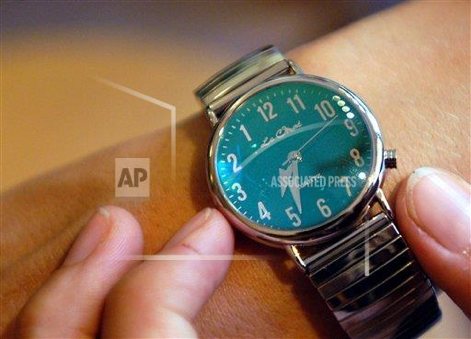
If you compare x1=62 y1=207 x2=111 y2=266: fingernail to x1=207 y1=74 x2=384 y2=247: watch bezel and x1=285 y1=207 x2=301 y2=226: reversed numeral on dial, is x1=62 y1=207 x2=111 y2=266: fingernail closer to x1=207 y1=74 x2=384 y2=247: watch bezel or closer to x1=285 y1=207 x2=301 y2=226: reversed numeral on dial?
x1=207 y1=74 x2=384 y2=247: watch bezel

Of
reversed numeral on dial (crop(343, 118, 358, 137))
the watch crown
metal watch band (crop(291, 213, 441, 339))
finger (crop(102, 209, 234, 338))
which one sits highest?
reversed numeral on dial (crop(343, 118, 358, 137))

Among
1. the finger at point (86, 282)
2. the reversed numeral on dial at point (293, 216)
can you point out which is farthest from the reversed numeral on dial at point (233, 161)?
the finger at point (86, 282)

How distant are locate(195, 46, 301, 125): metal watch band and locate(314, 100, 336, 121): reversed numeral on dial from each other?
0.09 meters

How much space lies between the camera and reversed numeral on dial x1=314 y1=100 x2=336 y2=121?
938 millimetres

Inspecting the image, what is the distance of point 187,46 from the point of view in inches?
52.0

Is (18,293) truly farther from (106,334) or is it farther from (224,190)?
(224,190)

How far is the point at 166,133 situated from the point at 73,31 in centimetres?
39

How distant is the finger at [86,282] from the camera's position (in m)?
0.91

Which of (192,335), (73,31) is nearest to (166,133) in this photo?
(73,31)

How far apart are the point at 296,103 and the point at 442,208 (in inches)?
11.4

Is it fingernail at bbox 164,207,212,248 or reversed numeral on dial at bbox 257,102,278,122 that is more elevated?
reversed numeral on dial at bbox 257,102,278,122

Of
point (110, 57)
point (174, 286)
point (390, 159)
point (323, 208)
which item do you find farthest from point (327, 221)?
point (110, 57)

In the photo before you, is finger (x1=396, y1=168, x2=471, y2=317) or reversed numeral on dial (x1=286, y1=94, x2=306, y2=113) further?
reversed numeral on dial (x1=286, y1=94, x2=306, y2=113)

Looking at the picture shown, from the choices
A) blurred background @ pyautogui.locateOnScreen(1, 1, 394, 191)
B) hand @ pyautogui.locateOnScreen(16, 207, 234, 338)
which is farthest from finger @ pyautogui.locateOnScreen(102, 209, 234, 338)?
blurred background @ pyautogui.locateOnScreen(1, 1, 394, 191)
